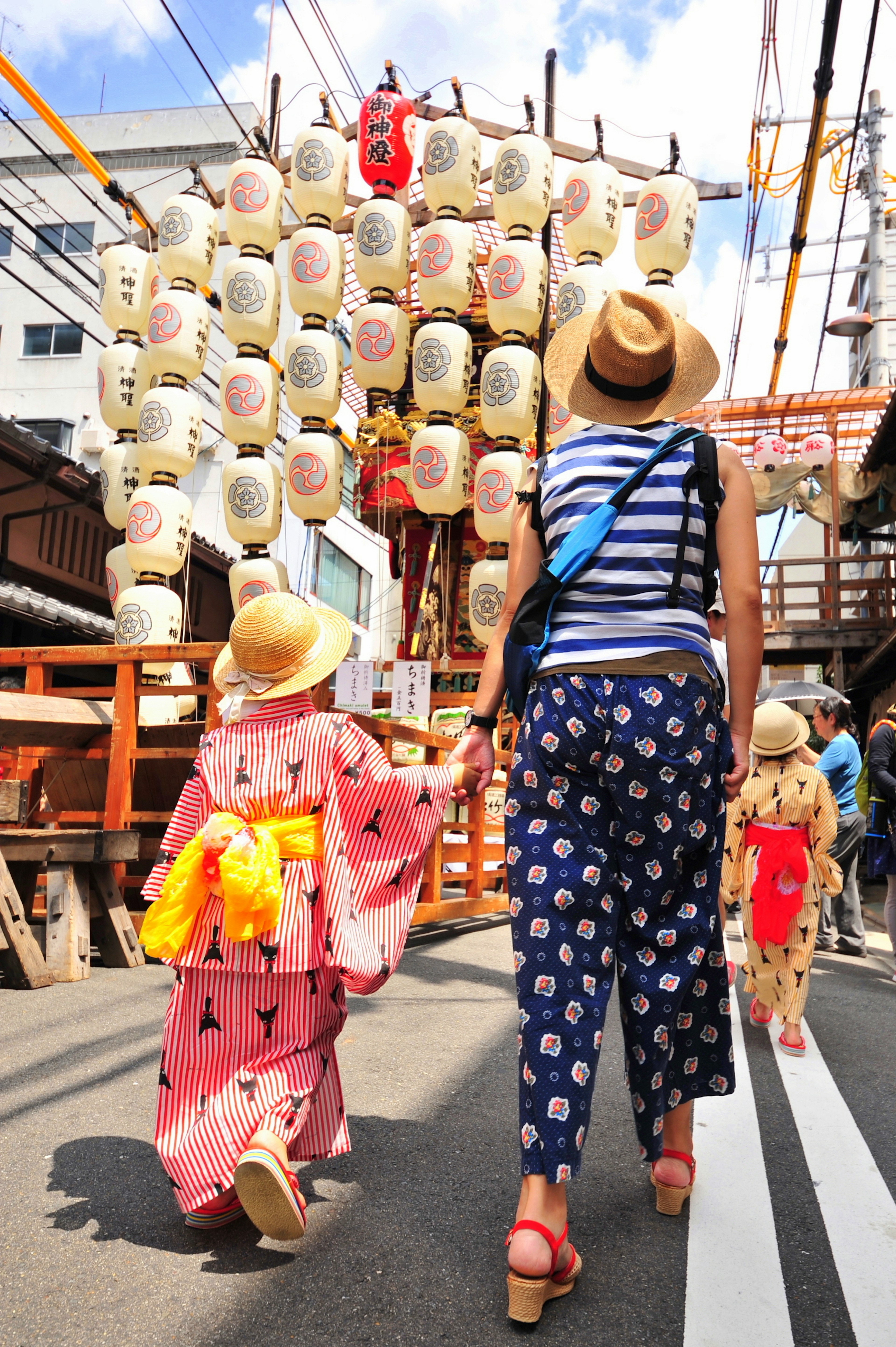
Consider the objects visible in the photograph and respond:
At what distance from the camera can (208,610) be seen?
17.7 metres

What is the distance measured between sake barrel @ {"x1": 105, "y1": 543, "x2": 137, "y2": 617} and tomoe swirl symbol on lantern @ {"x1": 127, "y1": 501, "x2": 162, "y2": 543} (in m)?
0.44

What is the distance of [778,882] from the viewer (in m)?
4.47

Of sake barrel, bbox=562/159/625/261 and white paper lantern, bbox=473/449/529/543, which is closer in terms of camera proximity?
white paper lantern, bbox=473/449/529/543

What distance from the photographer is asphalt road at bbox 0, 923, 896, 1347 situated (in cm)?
182

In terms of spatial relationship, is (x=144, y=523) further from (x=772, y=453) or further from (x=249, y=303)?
(x=772, y=453)

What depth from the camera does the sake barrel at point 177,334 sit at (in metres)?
10.9

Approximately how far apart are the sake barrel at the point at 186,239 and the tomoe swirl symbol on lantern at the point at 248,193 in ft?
1.30

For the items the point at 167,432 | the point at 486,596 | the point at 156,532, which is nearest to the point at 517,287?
the point at 486,596

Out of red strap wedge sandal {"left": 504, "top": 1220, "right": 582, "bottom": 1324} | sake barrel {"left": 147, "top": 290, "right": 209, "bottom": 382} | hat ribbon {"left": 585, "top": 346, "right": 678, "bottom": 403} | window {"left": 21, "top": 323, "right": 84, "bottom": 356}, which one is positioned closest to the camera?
red strap wedge sandal {"left": 504, "top": 1220, "right": 582, "bottom": 1324}

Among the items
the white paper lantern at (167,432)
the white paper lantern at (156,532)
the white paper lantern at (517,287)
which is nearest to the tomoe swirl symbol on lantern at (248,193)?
the white paper lantern at (167,432)

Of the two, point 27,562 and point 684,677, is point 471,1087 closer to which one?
point 684,677

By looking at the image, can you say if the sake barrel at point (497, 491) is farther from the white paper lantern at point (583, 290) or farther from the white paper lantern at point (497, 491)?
the white paper lantern at point (583, 290)

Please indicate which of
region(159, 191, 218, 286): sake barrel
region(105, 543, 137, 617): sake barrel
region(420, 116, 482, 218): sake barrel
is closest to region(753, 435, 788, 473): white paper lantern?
region(420, 116, 482, 218): sake barrel

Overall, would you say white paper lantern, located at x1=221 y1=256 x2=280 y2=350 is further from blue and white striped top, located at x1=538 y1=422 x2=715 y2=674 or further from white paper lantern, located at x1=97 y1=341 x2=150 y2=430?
blue and white striped top, located at x1=538 y1=422 x2=715 y2=674
